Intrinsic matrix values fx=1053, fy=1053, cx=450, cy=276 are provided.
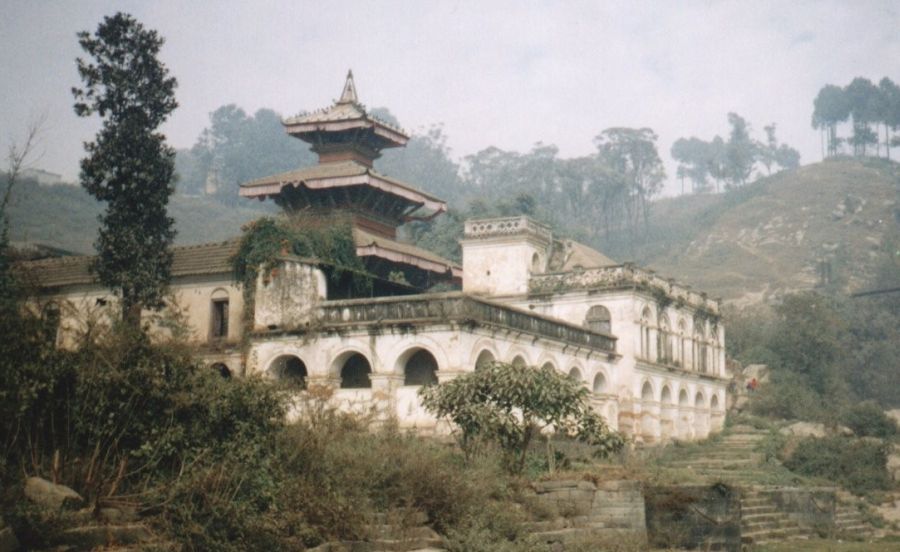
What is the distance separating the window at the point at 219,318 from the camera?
104 ft

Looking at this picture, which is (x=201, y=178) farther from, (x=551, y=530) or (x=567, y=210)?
(x=551, y=530)

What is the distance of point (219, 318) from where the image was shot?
31844 millimetres

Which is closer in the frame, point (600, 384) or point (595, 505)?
point (595, 505)

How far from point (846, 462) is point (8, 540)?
29.8m

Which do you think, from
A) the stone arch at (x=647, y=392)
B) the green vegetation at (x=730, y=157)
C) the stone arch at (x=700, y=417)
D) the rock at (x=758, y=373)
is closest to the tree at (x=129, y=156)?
the stone arch at (x=647, y=392)

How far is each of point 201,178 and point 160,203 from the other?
90829 mm

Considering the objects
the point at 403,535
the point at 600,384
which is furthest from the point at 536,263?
the point at 403,535

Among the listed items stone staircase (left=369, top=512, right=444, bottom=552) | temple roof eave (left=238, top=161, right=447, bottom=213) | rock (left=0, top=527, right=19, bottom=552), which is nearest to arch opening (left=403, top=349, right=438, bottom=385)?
temple roof eave (left=238, top=161, right=447, bottom=213)

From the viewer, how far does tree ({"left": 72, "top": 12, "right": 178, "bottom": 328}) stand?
89.0ft

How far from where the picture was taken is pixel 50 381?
35.8 ft

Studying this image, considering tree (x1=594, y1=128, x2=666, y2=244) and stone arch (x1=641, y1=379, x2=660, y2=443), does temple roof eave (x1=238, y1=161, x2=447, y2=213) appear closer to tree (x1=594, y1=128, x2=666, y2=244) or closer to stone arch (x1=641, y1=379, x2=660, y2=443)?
stone arch (x1=641, y1=379, x2=660, y2=443)

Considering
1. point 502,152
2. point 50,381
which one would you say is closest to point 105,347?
point 50,381

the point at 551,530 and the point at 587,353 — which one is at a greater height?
the point at 587,353

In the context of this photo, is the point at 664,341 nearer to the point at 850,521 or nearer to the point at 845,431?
the point at 845,431
